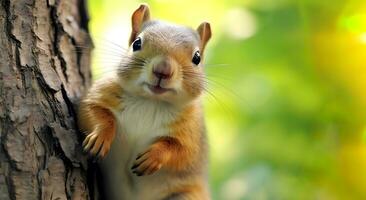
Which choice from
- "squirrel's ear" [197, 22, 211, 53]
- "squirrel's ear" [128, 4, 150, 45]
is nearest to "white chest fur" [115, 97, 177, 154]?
"squirrel's ear" [128, 4, 150, 45]

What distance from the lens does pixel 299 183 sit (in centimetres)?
441

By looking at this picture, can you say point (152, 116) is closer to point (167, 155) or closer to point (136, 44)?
point (167, 155)

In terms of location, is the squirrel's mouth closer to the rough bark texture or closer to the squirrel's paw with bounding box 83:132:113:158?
the squirrel's paw with bounding box 83:132:113:158

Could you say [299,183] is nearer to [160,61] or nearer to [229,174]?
[229,174]

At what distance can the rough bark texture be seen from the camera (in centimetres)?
282

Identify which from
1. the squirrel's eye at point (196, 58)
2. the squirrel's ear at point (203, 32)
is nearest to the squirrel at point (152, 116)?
the squirrel's eye at point (196, 58)

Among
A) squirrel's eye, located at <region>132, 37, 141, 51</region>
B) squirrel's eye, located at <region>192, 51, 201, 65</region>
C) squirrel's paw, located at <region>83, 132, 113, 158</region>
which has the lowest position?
squirrel's paw, located at <region>83, 132, 113, 158</region>

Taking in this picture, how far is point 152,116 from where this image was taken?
3580mm

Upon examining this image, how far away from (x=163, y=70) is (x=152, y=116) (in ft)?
1.54

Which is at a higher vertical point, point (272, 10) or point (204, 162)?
point (272, 10)

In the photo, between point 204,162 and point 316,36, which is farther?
point 316,36

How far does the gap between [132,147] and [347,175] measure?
4.80 feet

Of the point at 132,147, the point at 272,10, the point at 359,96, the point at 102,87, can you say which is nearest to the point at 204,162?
the point at 132,147

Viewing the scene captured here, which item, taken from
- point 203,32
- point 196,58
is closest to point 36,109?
point 196,58
